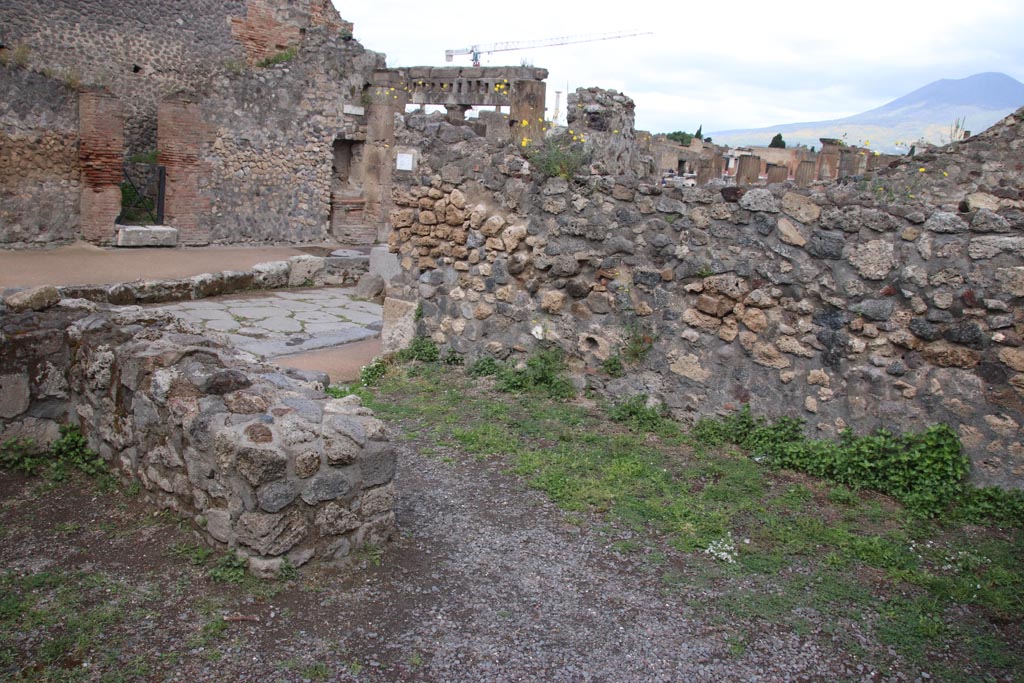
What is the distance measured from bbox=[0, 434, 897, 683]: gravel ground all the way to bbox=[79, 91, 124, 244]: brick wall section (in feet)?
40.1

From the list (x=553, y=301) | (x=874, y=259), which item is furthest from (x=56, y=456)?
(x=874, y=259)

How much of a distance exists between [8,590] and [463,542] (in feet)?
6.32

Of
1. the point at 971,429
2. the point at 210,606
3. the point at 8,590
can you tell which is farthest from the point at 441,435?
the point at 971,429

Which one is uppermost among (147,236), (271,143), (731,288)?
(271,143)

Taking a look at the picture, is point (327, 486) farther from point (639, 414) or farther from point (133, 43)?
point (133, 43)

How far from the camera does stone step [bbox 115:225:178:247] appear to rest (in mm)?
15297

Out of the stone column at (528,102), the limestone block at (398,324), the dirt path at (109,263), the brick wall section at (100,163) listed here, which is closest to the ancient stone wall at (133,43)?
the brick wall section at (100,163)

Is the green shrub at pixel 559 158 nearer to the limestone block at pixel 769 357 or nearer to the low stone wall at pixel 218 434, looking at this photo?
the limestone block at pixel 769 357

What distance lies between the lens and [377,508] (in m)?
3.80

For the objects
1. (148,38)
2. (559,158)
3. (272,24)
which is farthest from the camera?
(272,24)

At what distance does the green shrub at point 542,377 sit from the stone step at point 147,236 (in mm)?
11564

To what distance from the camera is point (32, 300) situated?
4.92m

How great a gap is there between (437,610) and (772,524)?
1833 millimetres

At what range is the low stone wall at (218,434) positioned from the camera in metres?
3.48
